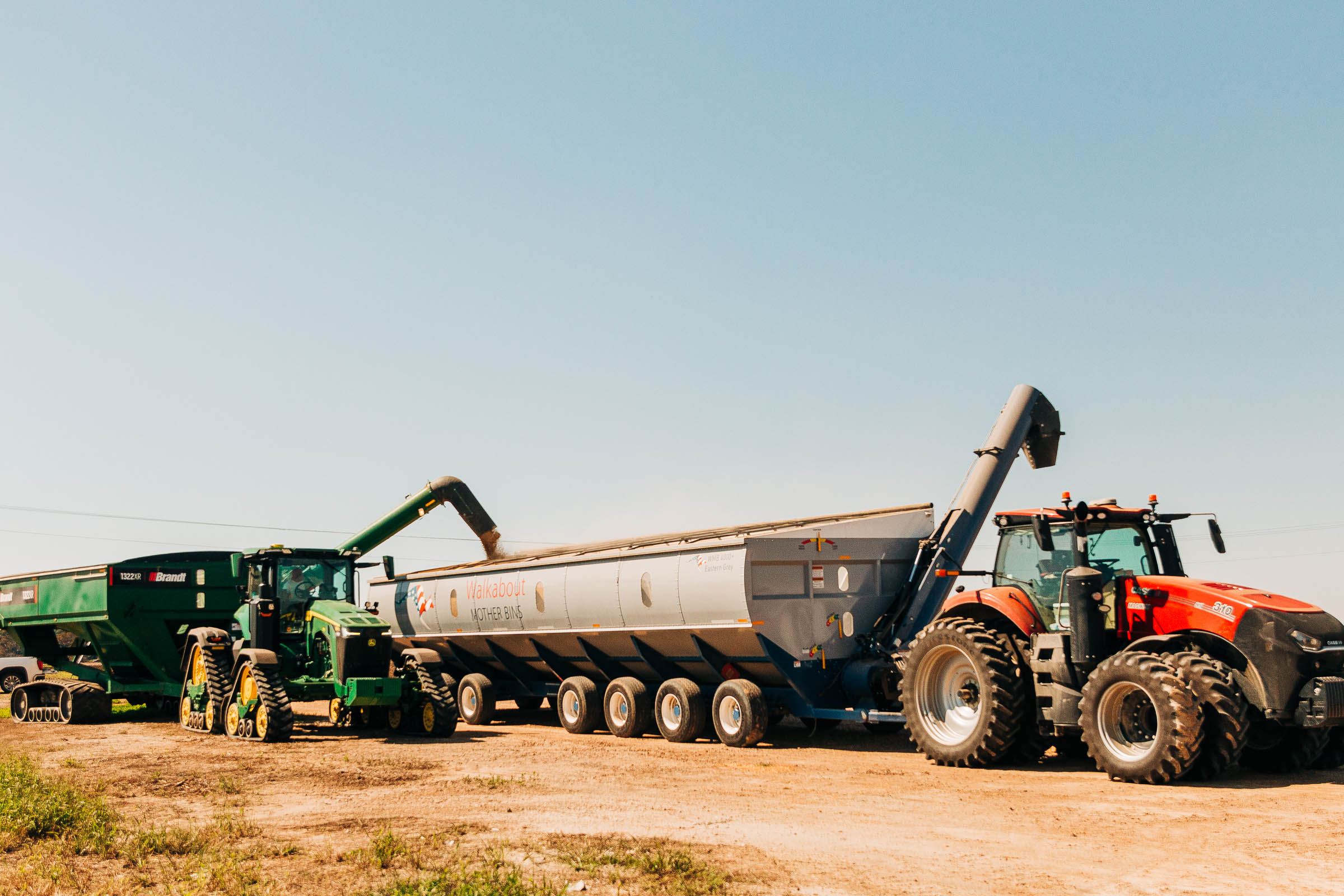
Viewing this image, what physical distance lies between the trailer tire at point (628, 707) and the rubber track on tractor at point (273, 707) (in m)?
4.91

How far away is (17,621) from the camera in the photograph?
84.5 ft

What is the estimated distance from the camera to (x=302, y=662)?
1973 cm

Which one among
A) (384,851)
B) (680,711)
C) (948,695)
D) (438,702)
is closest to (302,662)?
(438,702)

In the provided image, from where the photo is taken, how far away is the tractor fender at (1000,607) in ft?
45.2

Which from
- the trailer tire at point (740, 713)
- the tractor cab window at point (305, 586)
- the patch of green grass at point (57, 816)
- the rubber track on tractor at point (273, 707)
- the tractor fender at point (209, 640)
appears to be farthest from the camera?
the tractor fender at point (209, 640)

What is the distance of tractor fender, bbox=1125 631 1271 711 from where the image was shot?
11625 mm

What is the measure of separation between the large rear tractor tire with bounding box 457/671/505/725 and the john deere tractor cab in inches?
77.8

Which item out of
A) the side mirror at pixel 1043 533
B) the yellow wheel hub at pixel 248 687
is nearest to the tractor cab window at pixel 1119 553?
the side mirror at pixel 1043 533

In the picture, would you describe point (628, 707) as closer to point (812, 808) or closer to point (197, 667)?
point (197, 667)

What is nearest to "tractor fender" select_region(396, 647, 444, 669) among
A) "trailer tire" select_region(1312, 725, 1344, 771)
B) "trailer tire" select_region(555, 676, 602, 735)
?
"trailer tire" select_region(555, 676, 602, 735)

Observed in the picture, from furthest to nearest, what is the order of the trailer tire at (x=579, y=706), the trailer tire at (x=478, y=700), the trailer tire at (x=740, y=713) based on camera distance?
the trailer tire at (x=478, y=700) → the trailer tire at (x=579, y=706) → the trailer tire at (x=740, y=713)

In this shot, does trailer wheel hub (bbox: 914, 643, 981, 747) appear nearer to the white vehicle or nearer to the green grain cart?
the green grain cart

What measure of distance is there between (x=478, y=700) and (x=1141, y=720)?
13.0m

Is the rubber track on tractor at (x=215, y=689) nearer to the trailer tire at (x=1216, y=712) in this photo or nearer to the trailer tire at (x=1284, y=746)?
the trailer tire at (x=1216, y=712)
